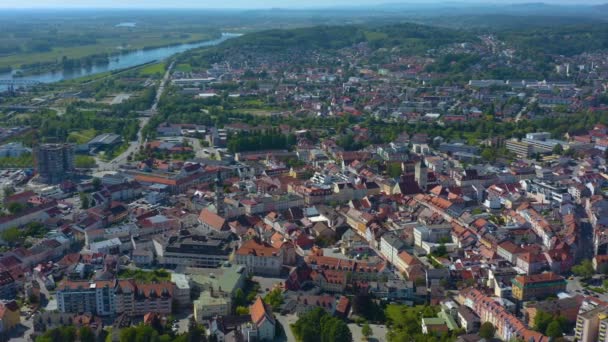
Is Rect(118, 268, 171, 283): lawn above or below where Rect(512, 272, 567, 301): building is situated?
below

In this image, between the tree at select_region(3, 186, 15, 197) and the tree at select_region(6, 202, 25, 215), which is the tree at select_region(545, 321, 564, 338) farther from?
the tree at select_region(3, 186, 15, 197)

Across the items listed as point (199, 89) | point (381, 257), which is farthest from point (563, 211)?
point (199, 89)

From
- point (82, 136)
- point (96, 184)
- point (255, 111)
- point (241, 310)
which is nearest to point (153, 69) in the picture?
point (255, 111)

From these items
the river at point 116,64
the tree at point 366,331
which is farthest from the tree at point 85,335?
the river at point 116,64

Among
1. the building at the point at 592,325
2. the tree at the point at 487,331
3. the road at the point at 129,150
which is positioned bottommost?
the road at the point at 129,150

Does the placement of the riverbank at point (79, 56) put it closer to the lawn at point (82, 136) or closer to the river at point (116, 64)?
the river at point (116, 64)

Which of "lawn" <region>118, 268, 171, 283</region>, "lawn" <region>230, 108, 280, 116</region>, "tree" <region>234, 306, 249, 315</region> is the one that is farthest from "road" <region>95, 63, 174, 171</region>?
"tree" <region>234, 306, 249, 315</region>
